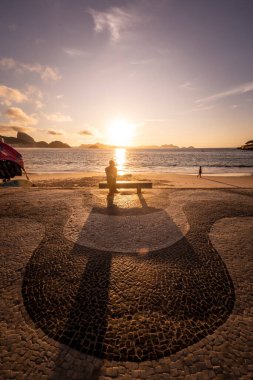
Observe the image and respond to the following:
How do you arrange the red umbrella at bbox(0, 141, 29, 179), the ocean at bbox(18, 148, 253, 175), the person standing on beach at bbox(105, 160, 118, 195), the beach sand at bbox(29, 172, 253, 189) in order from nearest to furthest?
the person standing on beach at bbox(105, 160, 118, 195) < the red umbrella at bbox(0, 141, 29, 179) < the beach sand at bbox(29, 172, 253, 189) < the ocean at bbox(18, 148, 253, 175)

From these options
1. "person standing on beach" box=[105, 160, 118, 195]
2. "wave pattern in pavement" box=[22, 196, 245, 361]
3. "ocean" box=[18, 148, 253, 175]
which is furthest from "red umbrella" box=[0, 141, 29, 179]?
"ocean" box=[18, 148, 253, 175]

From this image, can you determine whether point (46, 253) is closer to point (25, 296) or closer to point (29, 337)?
point (25, 296)

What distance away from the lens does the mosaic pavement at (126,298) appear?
8.36 ft

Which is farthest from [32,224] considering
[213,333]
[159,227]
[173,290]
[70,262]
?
[213,333]

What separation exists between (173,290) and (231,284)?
47.3 inches

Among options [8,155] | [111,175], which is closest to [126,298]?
[111,175]

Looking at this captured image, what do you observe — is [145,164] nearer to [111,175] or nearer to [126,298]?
[111,175]

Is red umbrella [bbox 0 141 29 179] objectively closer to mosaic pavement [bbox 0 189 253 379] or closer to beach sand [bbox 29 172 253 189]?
beach sand [bbox 29 172 253 189]

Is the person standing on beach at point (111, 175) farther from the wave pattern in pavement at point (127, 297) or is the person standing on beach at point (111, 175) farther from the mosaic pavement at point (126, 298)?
the wave pattern in pavement at point (127, 297)

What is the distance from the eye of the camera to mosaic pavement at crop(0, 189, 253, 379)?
2.55 metres

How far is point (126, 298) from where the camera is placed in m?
3.57

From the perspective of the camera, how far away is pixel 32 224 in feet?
22.5

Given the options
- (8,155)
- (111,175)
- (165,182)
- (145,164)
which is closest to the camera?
(111,175)

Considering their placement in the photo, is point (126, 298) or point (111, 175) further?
point (111, 175)
